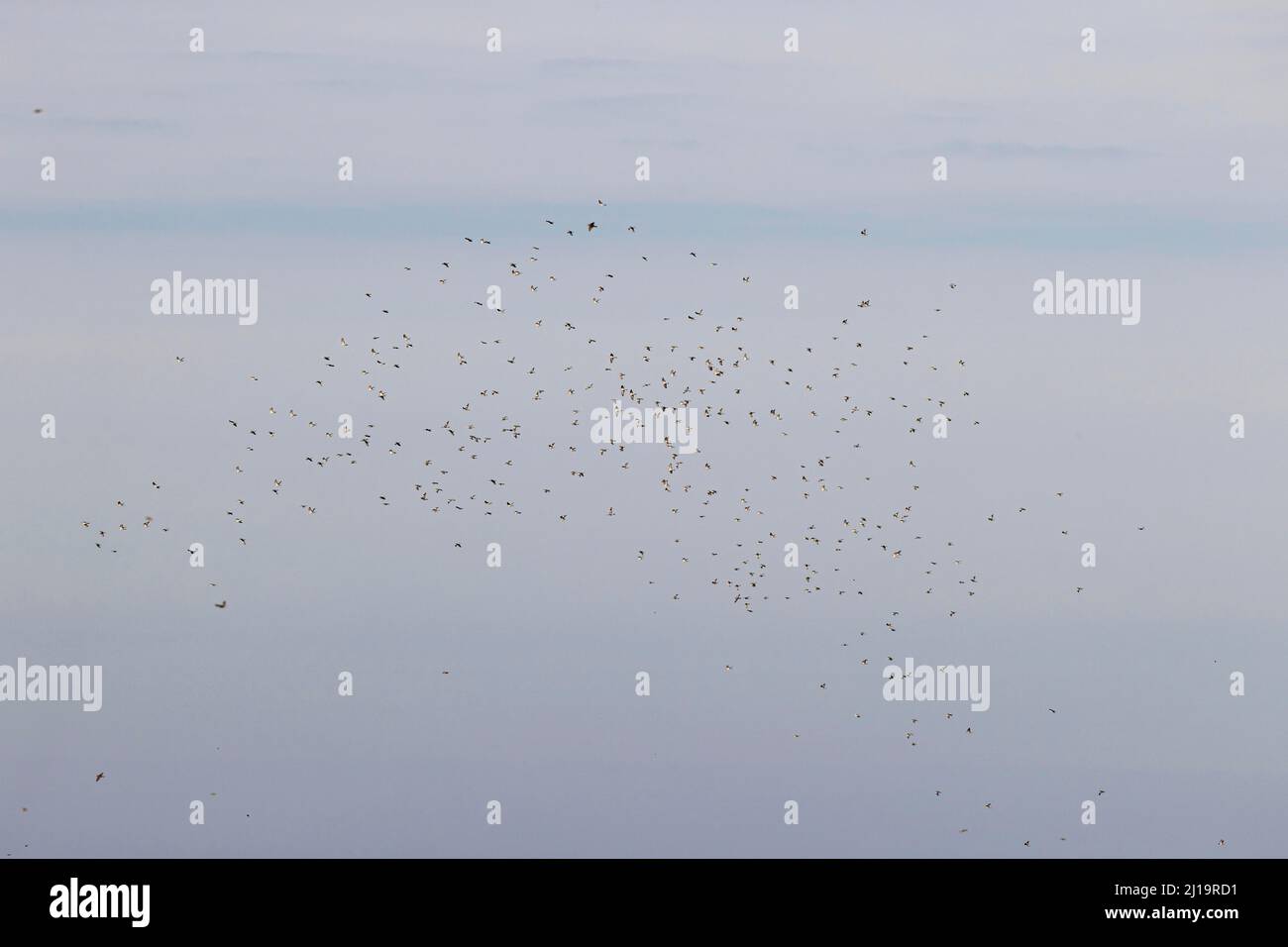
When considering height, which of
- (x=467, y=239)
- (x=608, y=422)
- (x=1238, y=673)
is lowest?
(x=1238, y=673)

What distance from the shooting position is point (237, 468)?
104 ft

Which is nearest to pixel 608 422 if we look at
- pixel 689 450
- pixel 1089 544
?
pixel 689 450

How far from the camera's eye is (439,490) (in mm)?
31766

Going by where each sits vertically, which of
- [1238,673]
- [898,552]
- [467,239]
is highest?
[467,239]

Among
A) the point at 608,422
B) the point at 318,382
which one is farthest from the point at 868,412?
the point at 318,382

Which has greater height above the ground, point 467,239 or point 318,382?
point 467,239

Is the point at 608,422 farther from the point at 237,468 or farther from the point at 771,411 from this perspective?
the point at 237,468

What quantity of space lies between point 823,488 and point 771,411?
155 cm

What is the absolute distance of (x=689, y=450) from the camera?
107ft

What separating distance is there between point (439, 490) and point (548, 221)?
15.8 ft

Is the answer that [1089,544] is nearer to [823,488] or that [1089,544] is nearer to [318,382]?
[823,488]
